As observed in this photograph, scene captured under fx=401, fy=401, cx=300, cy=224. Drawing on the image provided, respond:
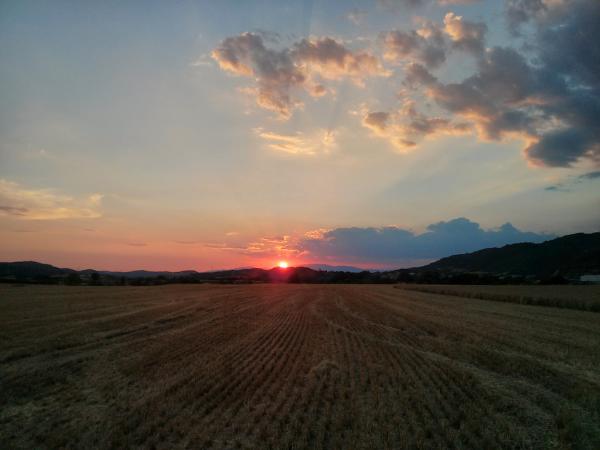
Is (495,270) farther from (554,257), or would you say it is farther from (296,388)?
(296,388)

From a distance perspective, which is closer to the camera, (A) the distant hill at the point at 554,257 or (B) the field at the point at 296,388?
(B) the field at the point at 296,388

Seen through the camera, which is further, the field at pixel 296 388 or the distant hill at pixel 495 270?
the distant hill at pixel 495 270

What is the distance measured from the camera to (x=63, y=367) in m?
12.1

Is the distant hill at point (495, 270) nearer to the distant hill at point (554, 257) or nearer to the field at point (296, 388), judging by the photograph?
the distant hill at point (554, 257)

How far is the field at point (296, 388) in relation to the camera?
7.23 metres

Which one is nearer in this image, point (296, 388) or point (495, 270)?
point (296, 388)

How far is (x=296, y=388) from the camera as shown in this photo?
32.4ft

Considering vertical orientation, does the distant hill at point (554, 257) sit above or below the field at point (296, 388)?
above

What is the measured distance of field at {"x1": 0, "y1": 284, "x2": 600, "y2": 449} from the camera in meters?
7.23

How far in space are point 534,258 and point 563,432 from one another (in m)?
188

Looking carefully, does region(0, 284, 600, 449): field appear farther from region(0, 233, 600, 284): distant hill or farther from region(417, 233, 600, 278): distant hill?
region(417, 233, 600, 278): distant hill

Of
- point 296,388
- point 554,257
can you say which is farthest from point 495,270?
point 296,388

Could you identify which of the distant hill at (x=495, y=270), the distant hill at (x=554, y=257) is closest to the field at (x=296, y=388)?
the distant hill at (x=495, y=270)

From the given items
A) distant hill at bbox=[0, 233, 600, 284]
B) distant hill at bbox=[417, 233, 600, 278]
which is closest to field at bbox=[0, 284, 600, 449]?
distant hill at bbox=[0, 233, 600, 284]
